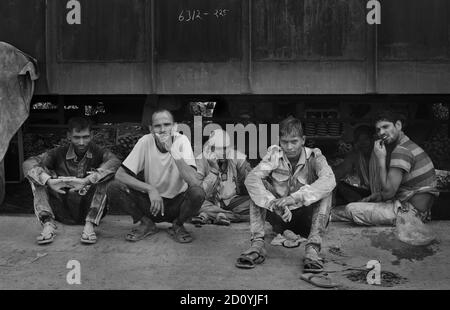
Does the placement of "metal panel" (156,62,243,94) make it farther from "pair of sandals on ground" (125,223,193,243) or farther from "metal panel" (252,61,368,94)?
"pair of sandals on ground" (125,223,193,243)

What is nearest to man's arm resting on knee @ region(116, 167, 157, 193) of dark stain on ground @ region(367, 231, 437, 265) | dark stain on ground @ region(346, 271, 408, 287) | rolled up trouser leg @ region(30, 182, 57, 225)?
rolled up trouser leg @ region(30, 182, 57, 225)

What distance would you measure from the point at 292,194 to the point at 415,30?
3075 mm

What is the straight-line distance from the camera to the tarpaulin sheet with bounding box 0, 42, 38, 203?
6762 mm

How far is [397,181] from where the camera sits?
6.06 metres

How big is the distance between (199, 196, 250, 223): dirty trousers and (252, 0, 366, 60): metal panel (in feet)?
5.94

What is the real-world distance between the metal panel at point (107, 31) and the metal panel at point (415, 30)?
10.0ft

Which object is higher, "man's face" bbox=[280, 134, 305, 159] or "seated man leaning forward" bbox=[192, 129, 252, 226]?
"man's face" bbox=[280, 134, 305, 159]

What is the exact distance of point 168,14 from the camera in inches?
278

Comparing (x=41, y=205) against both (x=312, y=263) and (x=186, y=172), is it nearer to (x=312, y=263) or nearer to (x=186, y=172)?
(x=186, y=172)

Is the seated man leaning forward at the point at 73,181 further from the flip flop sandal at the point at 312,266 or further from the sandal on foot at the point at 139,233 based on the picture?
the flip flop sandal at the point at 312,266

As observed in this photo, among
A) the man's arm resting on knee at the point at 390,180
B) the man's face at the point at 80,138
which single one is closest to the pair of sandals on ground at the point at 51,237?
the man's face at the point at 80,138

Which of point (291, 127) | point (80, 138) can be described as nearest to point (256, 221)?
point (291, 127)

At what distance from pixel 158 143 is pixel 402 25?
3.40 metres

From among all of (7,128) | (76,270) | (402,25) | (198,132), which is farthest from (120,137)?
(402,25)
